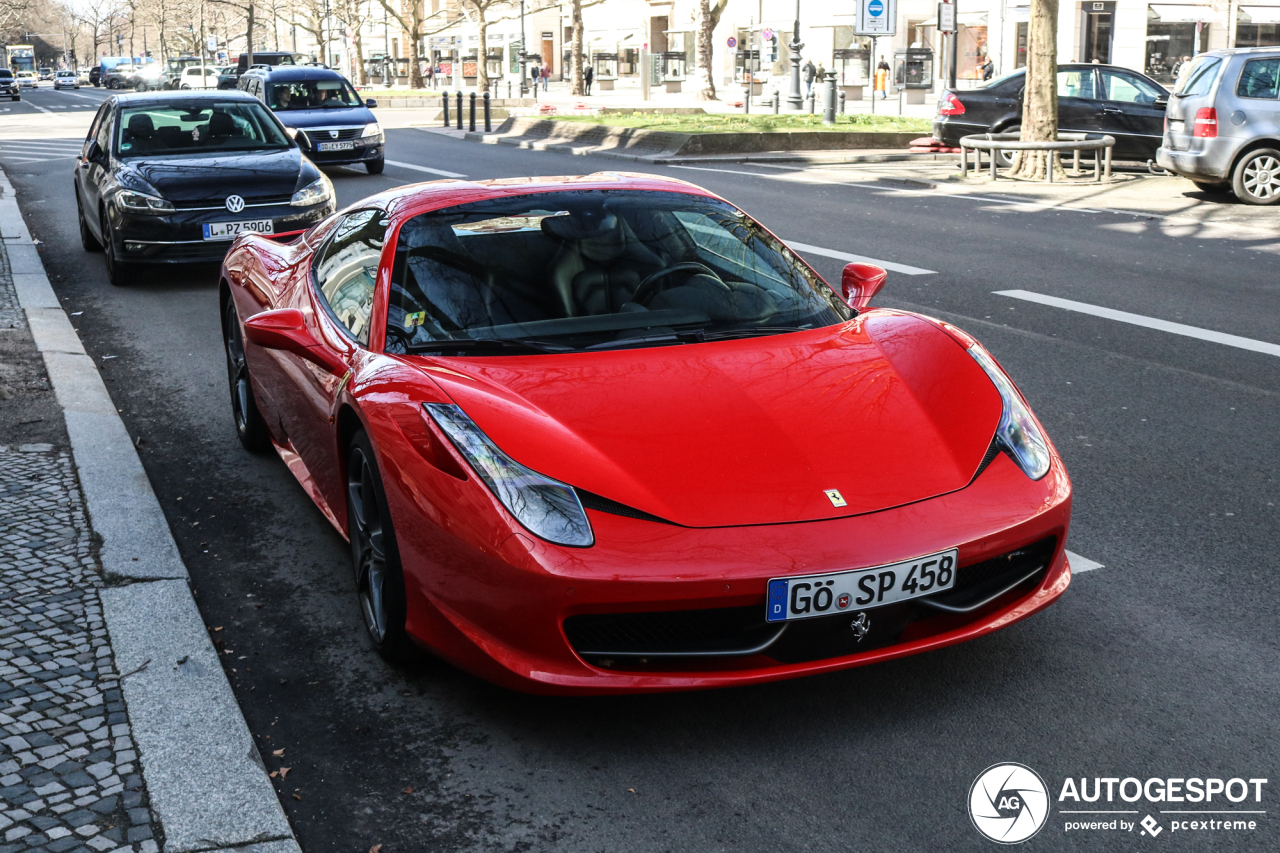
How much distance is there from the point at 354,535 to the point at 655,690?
1.26 meters

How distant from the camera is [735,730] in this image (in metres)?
3.27

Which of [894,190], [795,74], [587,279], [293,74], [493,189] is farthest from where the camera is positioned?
[795,74]

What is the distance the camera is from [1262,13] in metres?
44.6

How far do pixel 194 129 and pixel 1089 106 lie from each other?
42.4 feet

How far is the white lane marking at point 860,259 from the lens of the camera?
10.6m

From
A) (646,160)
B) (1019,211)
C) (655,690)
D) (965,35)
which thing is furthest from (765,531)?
(965,35)

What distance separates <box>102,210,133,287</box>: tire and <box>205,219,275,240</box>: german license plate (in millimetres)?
721

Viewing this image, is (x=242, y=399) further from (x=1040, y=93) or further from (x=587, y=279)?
(x=1040, y=93)

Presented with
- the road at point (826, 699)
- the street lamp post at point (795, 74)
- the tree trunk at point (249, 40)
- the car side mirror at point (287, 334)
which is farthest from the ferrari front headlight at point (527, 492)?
the tree trunk at point (249, 40)

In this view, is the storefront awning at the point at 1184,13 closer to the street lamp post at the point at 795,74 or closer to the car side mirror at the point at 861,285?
the street lamp post at the point at 795,74

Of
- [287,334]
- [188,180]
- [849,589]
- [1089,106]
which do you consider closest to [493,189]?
[287,334]

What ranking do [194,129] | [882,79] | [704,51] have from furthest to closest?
[882,79] < [704,51] < [194,129]

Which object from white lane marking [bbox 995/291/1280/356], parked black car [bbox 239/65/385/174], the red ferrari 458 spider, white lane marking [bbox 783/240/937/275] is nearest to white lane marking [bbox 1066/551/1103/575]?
the red ferrari 458 spider

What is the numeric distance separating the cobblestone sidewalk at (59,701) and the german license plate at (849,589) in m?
1.41
